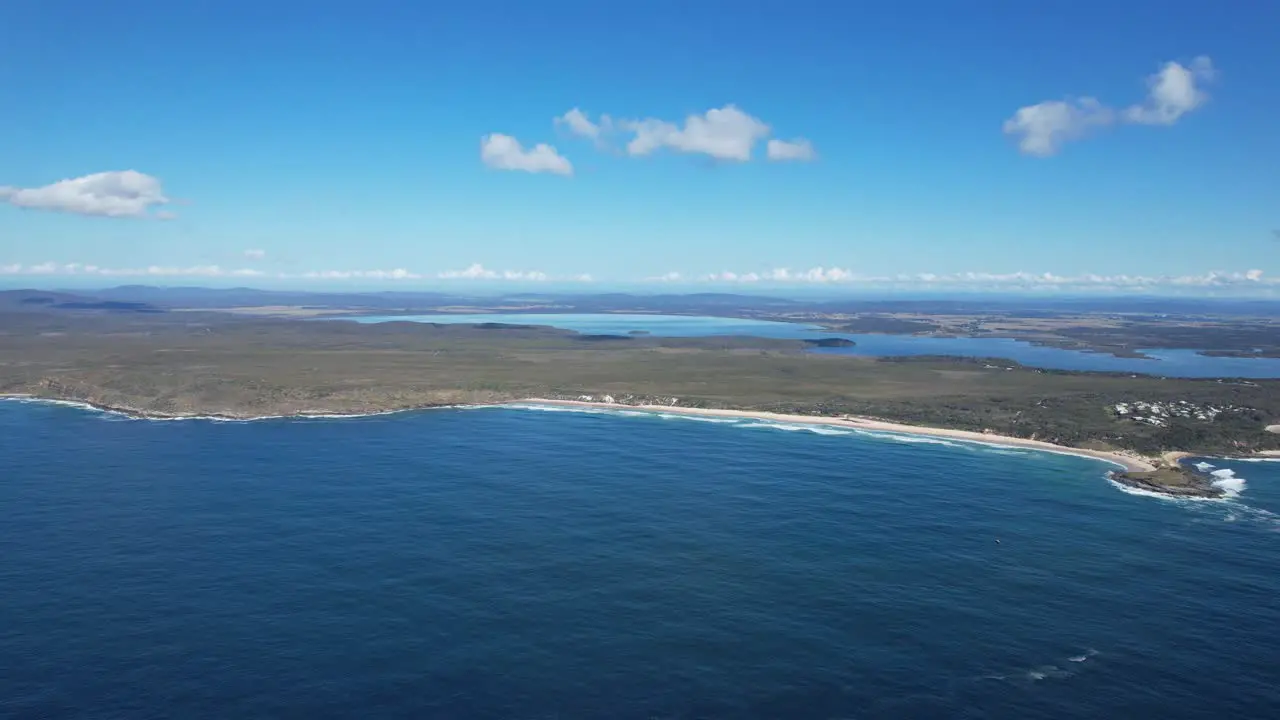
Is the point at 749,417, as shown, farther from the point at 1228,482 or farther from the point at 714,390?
the point at 1228,482

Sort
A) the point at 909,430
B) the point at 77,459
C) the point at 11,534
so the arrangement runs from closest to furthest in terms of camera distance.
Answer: the point at 11,534 < the point at 77,459 < the point at 909,430

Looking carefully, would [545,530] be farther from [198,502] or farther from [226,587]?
[198,502]

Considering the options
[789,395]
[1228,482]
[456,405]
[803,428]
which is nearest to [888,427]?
[803,428]

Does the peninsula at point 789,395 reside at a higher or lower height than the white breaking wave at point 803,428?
higher

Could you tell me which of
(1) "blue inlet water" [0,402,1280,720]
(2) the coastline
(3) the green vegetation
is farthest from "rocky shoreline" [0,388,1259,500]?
(1) "blue inlet water" [0,402,1280,720]

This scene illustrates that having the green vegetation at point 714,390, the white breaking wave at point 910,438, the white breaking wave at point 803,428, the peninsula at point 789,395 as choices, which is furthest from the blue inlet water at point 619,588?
the green vegetation at point 714,390

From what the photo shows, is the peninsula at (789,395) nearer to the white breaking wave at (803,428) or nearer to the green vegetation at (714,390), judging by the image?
the green vegetation at (714,390)

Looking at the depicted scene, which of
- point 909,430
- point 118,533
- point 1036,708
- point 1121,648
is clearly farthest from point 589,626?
point 909,430
